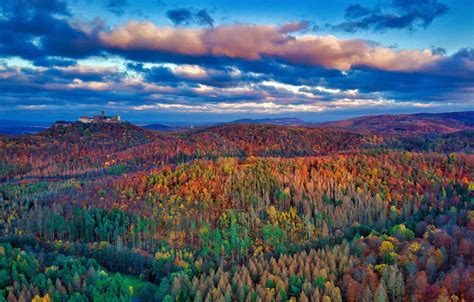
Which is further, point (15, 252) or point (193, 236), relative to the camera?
point (193, 236)

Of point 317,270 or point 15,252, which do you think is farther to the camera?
point 15,252

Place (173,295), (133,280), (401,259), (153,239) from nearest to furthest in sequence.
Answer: (173,295)
(401,259)
(133,280)
(153,239)

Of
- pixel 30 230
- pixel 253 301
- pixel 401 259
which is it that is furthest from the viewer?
pixel 30 230

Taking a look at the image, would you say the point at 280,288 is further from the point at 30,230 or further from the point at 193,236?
the point at 30,230

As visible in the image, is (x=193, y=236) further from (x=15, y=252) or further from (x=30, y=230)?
(x=15, y=252)

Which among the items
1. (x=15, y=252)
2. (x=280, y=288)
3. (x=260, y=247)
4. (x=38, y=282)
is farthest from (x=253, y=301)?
(x=260, y=247)

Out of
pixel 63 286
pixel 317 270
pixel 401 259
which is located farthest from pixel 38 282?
pixel 401 259

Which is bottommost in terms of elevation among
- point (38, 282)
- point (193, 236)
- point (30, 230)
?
point (193, 236)

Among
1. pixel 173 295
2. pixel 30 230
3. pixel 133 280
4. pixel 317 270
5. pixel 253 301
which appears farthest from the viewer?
pixel 30 230

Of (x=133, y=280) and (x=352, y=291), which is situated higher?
(x=352, y=291)
